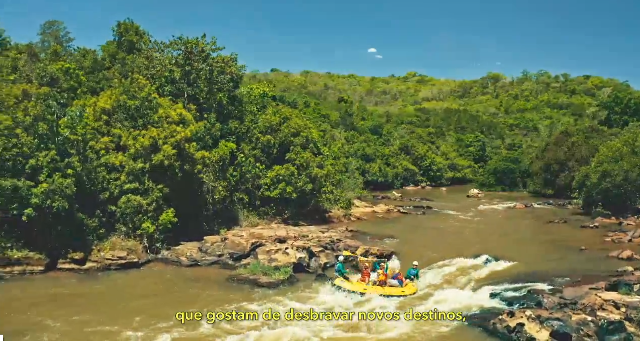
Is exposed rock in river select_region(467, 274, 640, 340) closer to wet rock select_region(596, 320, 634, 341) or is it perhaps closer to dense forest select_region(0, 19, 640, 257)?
wet rock select_region(596, 320, 634, 341)

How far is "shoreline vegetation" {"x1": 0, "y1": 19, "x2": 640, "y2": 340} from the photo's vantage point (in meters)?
26.0

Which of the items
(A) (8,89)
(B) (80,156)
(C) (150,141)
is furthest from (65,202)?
(A) (8,89)

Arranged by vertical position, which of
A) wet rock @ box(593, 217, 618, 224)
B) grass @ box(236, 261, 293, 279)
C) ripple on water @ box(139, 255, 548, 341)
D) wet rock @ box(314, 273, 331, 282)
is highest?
wet rock @ box(593, 217, 618, 224)

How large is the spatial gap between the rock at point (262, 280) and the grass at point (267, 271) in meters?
0.20

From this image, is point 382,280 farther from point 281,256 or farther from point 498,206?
point 498,206

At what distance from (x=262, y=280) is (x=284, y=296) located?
5.57 feet

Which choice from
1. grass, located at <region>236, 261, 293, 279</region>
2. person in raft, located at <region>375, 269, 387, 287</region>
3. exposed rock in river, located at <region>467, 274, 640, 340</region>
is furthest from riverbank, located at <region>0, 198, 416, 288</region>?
exposed rock in river, located at <region>467, 274, 640, 340</region>

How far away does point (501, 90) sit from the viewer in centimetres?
11250

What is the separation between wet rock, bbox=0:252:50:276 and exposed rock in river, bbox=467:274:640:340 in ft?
63.7

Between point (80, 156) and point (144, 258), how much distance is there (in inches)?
246

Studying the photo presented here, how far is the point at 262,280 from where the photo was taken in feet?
76.4

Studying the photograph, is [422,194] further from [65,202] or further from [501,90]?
[501,90]

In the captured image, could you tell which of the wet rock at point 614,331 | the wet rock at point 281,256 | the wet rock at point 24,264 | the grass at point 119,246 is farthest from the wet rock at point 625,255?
the wet rock at point 24,264

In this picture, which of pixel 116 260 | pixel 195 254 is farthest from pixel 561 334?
pixel 116 260
